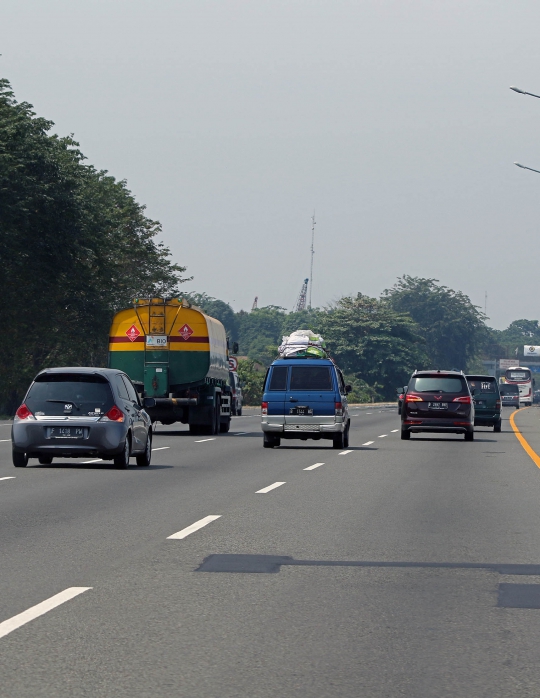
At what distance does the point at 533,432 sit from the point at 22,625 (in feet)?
113

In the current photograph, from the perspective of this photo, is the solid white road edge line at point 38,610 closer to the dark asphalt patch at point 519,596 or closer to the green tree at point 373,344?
the dark asphalt patch at point 519,596

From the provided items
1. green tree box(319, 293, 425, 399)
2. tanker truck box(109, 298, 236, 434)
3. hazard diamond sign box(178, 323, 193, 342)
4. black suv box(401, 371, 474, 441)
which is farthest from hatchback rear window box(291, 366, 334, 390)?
green tree box(319, 293, 425, 399)

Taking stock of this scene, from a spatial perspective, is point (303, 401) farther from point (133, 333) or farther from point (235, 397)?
point (235, 397)

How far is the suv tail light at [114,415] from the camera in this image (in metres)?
19.0

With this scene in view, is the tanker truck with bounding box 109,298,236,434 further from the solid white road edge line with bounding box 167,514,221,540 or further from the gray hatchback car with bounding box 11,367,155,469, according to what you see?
the solid white road edge line with bounding box 167,514,221,540

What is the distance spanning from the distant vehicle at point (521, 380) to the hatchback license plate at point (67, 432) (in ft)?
300

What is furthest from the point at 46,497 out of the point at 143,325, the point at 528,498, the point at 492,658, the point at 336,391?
the point at 143,325

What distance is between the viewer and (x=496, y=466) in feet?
71.6

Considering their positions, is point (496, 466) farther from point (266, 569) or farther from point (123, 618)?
point (123, 618)

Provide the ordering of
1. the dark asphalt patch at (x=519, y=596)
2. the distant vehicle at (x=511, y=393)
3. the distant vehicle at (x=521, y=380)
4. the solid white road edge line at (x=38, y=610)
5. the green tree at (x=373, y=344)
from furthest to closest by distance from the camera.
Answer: the green tree at (x=373, y=344) < the distant vehicle at (x=521, y=380) < the distant vehicle at (x=511, y=393) < the dark asphalt patch at (x=519, y=596) < the solid white road edge line at (x=38, y=610)

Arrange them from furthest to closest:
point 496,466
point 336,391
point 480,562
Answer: point 336,391
point 496,466
point 480,562

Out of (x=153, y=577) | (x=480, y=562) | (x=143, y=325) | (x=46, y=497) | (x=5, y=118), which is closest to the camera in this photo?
(x=153, y=577)

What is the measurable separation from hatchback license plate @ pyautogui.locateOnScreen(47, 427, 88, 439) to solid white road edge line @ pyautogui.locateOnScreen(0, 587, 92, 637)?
422 inches

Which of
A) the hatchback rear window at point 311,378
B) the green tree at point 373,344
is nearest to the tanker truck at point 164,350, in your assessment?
the hatchback rear window at point 311,378
